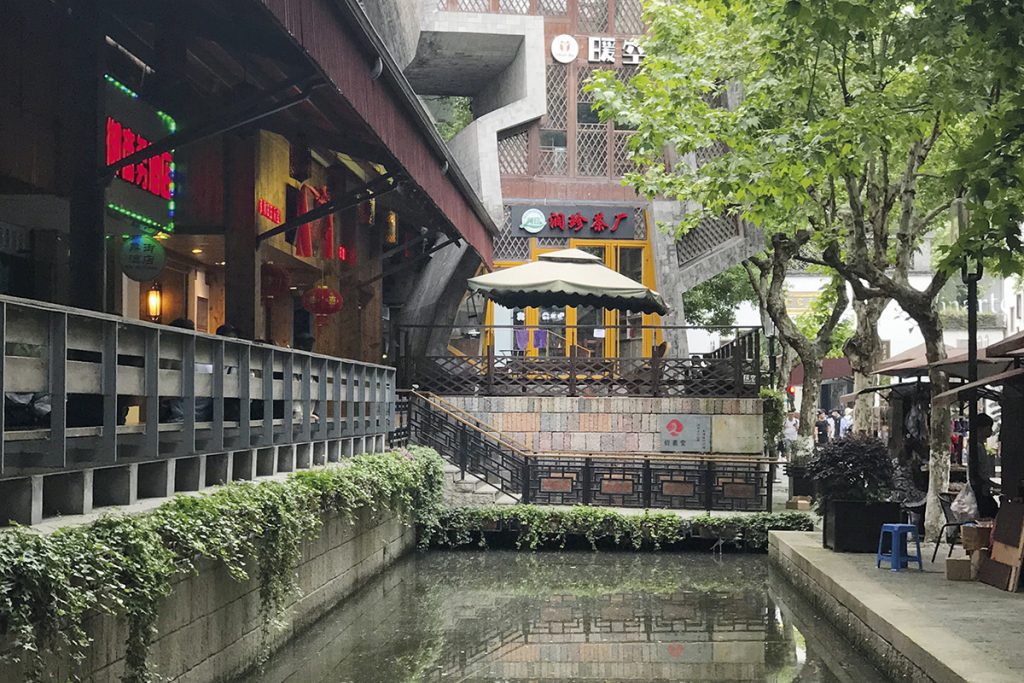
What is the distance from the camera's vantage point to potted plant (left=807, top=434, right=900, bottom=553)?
15.0 metres

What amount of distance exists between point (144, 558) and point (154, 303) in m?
9.83

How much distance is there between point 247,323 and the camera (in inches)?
599

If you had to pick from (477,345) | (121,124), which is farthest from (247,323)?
(477,345)

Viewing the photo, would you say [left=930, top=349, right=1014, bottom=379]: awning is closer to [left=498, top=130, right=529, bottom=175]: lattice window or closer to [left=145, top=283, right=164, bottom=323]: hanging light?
[left=145, top=283, right=164, bottom=323]: hanging light

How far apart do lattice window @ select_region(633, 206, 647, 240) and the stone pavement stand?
1701 centimetres

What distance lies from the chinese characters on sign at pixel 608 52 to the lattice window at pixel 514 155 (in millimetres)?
2611

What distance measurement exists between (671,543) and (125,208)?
34.5ft

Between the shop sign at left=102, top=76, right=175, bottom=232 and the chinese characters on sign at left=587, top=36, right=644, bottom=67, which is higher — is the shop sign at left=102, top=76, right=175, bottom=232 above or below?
below

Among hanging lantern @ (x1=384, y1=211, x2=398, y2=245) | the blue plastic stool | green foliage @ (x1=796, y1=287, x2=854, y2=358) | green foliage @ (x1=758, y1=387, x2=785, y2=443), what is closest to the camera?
the blue plastic stool

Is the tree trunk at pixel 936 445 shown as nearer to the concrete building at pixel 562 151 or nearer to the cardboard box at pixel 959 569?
the cardboard box at pixel 959 569

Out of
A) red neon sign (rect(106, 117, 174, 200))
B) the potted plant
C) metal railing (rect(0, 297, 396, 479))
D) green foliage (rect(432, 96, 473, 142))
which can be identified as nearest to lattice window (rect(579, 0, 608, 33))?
green foliage (rect(432, 96, 473, 142))

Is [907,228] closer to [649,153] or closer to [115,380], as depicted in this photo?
[649,153]

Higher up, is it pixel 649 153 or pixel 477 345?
pixel 649 153

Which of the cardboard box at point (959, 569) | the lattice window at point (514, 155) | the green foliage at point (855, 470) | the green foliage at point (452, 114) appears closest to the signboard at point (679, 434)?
the green foliage at point (855, 470)
